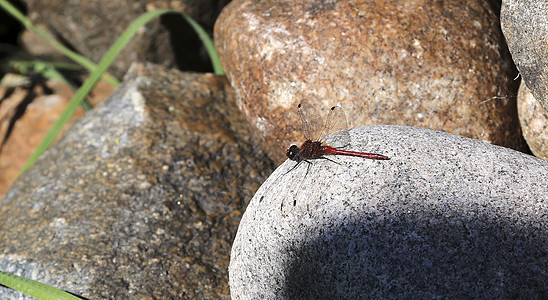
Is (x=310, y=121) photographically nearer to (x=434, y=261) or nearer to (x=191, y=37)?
(x=434, y=261)

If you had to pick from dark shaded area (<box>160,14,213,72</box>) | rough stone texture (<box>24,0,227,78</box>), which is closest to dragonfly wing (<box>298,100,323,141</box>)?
rough stone texture (<box>24,0,227,78</box>)

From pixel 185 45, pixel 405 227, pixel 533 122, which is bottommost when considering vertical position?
pixel 533 122

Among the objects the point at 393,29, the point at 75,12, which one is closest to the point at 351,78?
the point at 393,29

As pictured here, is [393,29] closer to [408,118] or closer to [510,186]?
[408,118]

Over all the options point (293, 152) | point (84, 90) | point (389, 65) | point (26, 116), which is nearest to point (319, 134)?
point (293, 152)

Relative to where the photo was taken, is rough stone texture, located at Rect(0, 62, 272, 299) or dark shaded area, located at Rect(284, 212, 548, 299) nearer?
dark shaded area, located at Rect(284, 212, 548, 299)

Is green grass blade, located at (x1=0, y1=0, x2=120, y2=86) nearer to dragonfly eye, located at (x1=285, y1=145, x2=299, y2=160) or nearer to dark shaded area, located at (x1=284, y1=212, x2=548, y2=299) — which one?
dragonfly eye, located at (x1=285, y1=145, x2=299, y2=160)

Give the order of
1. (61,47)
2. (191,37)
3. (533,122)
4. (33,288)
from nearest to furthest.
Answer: (33,288)
(533,122)
(191,37)
(61,47)
